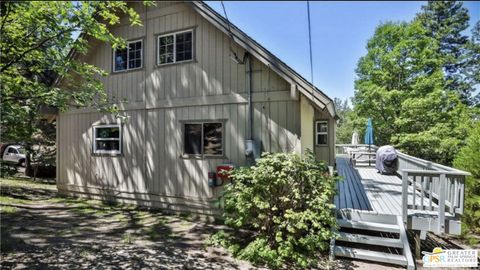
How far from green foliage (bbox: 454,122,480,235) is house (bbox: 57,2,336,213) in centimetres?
375

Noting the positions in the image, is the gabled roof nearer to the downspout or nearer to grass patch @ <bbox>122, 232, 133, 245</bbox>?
the downspout

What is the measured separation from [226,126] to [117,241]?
147 inches

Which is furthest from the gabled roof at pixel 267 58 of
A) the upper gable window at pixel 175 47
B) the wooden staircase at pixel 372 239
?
the wooden staircase at pixel 372 239

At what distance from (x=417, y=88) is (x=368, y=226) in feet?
56.5

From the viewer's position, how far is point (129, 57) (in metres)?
8.98

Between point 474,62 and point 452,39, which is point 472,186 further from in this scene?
point 452,39

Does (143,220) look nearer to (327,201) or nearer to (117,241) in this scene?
(117,241)

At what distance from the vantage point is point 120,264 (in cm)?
467

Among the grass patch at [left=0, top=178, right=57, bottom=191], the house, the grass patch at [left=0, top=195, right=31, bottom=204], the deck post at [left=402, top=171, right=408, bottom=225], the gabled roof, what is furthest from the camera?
the grass patch at [left=0, top=178, right=57, bottom=191]

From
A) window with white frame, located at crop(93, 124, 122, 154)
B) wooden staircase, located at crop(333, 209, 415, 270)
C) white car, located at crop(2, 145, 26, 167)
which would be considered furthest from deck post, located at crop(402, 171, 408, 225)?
white car, located at crop(2, 145, 26, 167)

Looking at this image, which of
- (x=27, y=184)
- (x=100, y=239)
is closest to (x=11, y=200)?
(x=27, y=184)

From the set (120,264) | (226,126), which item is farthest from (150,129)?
(120,264)

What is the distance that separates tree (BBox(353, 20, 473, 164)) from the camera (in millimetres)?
17750

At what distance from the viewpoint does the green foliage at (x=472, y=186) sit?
6.74 metres
